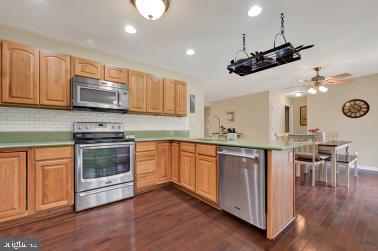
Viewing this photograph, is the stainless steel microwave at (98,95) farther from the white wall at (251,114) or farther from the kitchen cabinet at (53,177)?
the white wall at (251,114)

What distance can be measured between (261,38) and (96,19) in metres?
2.30

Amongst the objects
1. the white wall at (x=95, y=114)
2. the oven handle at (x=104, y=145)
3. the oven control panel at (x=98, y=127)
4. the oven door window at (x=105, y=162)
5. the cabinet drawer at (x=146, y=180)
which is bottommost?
the cabinet drawer at (x=146, y=180)

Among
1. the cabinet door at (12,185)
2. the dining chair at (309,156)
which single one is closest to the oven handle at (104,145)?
the cabinet door at (12,185)

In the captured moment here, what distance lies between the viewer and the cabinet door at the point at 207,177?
2379 millimetres

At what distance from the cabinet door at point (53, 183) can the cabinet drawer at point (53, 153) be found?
50 mm

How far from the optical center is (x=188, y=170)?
2877 millimetres

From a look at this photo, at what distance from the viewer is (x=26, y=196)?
6.61ft

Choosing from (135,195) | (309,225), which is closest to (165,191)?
(135,195)

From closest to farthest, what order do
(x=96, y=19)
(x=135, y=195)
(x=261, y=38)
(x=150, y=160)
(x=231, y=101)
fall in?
(x=96, y=19) → (x=261, y=38) → (x=135, y=195) → (x=150, y=160) → (x=231, y=101)

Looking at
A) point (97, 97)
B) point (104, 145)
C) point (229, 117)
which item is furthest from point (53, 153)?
point (229, 117)

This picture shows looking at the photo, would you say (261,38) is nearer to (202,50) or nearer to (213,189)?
(202,50)

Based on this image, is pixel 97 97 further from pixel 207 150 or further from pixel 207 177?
pixel 207 177

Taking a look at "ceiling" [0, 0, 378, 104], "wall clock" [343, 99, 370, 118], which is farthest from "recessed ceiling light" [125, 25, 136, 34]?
"wall clock" [343, 99, 370, 118]

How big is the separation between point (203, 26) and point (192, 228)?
8.28ft
